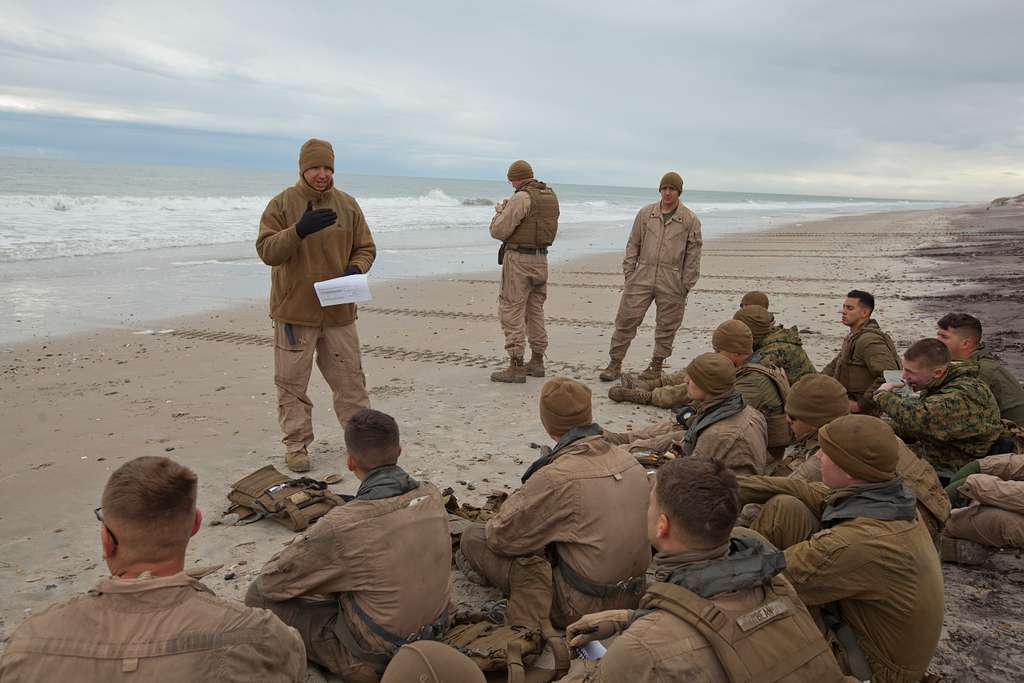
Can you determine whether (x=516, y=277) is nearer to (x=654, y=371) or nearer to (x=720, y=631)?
(x=654, y=371)

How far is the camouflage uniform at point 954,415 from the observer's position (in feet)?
14.5

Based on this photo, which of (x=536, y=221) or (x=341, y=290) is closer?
(x=341, y=290)

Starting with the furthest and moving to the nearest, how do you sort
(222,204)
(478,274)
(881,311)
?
(222,204)
(478,274)
(881,311)

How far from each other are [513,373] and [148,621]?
241 inches

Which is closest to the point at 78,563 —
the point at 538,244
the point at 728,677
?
the point at 728,677

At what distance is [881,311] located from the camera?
12016 mm

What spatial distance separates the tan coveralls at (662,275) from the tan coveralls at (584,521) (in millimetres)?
4637

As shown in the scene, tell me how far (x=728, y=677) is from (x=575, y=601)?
136cm

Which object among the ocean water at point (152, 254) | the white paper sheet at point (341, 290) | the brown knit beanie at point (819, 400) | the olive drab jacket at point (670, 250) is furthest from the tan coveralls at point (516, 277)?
the ocean water at point (152, 254)

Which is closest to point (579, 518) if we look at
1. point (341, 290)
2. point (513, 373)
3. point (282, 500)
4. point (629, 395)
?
point (282, 500)

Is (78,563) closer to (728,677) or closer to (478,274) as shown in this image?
(728,677)

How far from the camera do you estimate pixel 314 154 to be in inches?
208

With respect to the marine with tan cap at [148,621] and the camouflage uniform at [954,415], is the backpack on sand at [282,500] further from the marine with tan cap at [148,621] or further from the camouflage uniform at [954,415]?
the camouflage uniform at [954,415]

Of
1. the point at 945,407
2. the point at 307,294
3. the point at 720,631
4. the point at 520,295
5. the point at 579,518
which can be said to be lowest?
the point at 579,518
